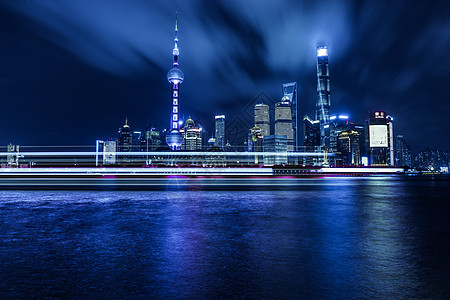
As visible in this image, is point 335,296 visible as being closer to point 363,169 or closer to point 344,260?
point 344,260

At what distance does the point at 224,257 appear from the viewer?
600cm

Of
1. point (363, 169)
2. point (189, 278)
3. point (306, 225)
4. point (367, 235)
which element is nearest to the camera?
point (189, 278)

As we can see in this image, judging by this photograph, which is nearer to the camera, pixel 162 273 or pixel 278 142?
pixel 162 273

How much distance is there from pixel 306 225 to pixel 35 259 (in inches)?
290

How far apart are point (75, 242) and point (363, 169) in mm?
100225

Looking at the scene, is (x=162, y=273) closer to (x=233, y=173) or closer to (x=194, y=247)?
(x=194, y=247)

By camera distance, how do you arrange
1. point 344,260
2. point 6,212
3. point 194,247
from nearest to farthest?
point 344,260
point 194,247
point 6,212

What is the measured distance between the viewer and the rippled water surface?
432 cm

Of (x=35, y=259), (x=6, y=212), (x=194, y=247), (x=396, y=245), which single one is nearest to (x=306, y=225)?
(x=396, y=245)

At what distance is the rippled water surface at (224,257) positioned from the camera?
14.2 ft

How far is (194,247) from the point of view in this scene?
6863 millimetres

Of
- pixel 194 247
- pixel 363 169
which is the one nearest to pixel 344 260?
pixel 194 247

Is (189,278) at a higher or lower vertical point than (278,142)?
lower

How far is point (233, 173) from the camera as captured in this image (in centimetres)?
7081
